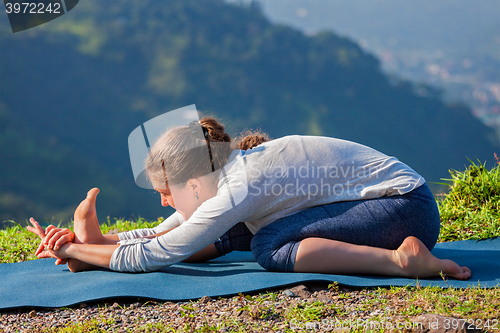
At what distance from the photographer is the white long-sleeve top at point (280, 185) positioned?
1979 millimetres

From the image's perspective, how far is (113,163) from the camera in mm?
30031

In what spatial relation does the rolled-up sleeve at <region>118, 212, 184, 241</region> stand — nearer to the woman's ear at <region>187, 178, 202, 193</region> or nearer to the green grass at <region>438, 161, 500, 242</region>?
the woman's ear at <region>187, 178, 202, 193</region>

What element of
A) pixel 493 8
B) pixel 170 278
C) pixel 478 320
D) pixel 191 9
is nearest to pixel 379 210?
pixel 478 320

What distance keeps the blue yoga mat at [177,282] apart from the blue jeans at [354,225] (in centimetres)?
12

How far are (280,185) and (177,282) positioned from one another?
66 cm

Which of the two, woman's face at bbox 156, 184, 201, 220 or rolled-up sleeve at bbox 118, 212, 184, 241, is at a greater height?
woman's face at bbox 156, 184, 201, 220

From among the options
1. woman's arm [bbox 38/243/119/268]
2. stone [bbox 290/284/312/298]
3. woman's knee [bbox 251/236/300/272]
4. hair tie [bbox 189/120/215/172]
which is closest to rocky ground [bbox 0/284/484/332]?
stone [bbox 290/284/312/298]

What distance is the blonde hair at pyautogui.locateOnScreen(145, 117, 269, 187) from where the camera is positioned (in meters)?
2.09

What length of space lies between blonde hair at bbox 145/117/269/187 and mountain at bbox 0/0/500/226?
2521 cm

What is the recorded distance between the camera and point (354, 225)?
2.04m

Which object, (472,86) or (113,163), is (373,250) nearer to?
(113,163)

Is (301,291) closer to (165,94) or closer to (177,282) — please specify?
(177,282)

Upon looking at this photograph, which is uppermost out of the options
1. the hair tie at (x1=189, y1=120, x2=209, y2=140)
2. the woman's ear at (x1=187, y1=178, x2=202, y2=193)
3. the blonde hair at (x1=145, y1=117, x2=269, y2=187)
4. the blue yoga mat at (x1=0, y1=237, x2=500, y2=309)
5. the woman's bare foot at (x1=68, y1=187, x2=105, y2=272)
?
the hair tie at (x1=189, y1=120, x2=209, y2=140)

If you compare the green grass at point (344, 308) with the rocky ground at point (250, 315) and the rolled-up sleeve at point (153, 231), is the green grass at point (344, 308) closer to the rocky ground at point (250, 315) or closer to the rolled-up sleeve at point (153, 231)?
the rocky ground at point (250, 315)
